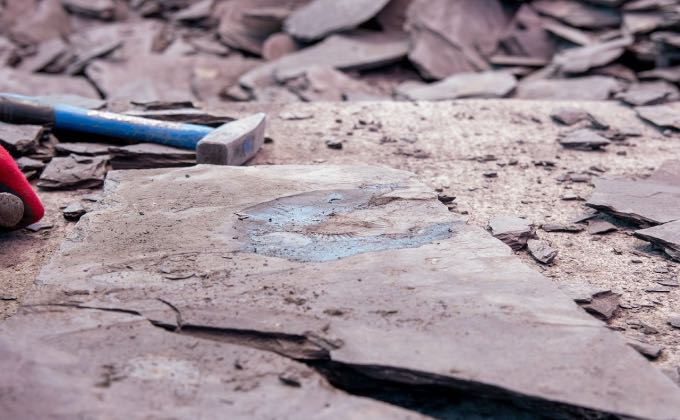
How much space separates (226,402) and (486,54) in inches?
256

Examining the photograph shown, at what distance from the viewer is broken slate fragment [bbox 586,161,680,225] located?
3.06 m

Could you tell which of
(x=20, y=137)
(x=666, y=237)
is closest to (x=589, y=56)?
(x=666, y=237)

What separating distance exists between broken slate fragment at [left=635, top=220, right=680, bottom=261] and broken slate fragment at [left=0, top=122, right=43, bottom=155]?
270 cm

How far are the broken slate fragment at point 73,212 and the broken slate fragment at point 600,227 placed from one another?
205 centimetres

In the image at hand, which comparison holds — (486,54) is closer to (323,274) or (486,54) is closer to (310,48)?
(310,48)

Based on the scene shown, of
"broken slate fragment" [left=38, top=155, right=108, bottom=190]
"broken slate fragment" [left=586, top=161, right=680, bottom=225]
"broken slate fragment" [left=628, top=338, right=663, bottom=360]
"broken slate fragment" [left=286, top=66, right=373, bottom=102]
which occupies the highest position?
"broken slate fragment" [left=628, top=338, right=663, bottom=360]

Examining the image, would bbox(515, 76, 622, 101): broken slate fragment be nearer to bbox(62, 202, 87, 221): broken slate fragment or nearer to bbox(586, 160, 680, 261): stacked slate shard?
bbox(586, 160, 680, 261): stacked slate shard

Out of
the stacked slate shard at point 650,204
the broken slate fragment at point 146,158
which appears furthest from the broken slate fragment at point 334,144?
the stacked slate shard at point 650,204

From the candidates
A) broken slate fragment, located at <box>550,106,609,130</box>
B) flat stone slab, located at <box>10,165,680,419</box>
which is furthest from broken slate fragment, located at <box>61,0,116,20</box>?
flat stone slab, located at <box>10,165,680,419</box>

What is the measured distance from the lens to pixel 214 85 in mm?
7672

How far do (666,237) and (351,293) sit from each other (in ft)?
4.54

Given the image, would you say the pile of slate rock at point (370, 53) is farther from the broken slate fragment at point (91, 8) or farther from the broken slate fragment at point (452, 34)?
the broken slate fragment at point (91, 8)

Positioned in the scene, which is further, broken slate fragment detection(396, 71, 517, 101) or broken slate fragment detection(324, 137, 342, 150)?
broken slate fragment detection(396, 71, 517, 101)

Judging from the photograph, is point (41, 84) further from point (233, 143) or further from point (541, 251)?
point (541, 251)
